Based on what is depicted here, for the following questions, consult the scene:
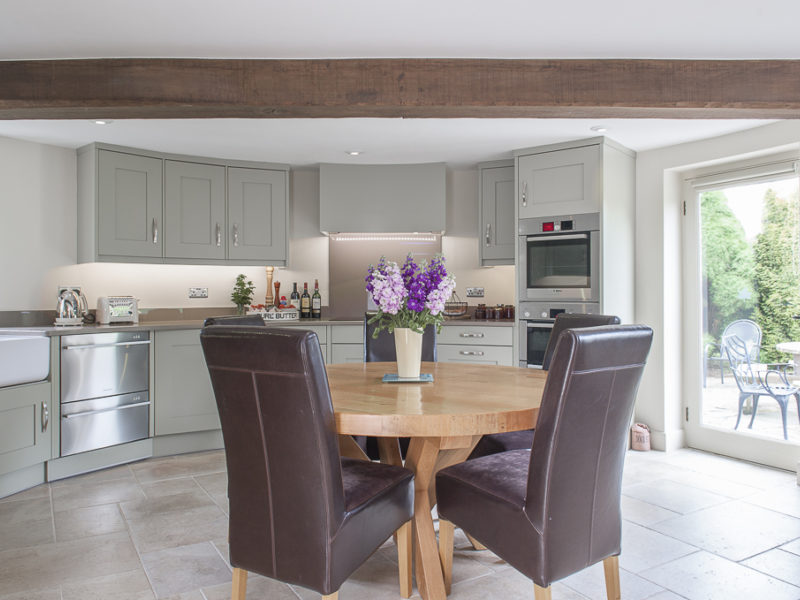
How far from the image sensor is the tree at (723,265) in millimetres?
3896

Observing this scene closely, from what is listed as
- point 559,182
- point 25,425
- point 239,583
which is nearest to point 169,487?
point 25,425

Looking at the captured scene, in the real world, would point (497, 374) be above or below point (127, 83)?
below

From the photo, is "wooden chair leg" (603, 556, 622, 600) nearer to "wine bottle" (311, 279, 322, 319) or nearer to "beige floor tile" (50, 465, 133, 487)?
"beige floor tile" (50, 465, 133, 487)

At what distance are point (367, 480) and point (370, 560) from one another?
0.75 metres

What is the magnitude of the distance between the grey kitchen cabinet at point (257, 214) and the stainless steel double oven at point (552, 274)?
1.97 meters

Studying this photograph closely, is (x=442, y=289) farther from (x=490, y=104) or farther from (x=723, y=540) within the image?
(x=723, y=540)

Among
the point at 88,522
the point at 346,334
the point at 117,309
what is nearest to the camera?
the point at 88,522

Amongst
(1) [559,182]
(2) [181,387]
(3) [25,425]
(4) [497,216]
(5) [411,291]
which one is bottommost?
(3) [25,425]

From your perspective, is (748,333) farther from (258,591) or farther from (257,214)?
(257,214)

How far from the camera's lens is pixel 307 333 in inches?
58.0

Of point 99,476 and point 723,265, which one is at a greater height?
point 723,265

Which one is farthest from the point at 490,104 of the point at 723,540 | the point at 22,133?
the point at 22,133

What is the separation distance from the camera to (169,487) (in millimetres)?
3346

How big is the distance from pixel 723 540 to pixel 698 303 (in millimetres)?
2041
